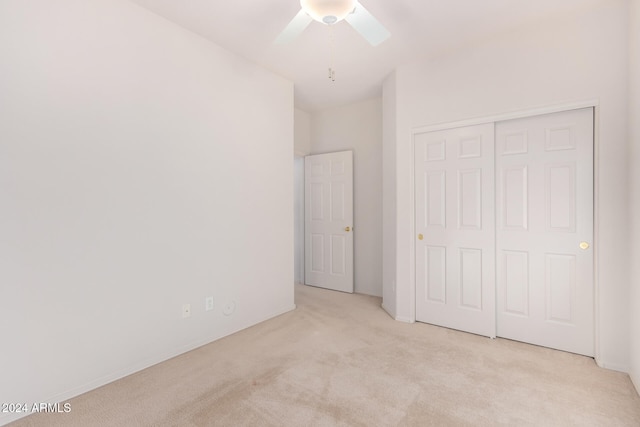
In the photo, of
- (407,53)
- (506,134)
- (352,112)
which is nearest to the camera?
(506,134)

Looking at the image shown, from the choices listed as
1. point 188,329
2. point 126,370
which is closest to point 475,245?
point 188,329

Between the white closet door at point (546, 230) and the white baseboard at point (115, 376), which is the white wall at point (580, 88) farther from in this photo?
the white baseboard at point (115, 376)

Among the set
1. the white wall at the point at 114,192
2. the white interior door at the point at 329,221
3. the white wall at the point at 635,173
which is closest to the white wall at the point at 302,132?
the white interior door at the point at 329,221

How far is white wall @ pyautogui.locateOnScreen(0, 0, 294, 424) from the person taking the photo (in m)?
1.77

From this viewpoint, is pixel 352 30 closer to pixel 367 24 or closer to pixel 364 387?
pixel 367 24

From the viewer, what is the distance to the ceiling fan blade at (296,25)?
1.84m

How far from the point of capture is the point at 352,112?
14.2 ft

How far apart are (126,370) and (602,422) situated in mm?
2915

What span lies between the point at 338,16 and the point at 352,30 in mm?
886

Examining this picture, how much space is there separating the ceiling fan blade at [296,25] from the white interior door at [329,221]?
238 centimetres

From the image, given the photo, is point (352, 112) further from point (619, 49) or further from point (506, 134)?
point (619, 49)

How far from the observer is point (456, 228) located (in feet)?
9.78

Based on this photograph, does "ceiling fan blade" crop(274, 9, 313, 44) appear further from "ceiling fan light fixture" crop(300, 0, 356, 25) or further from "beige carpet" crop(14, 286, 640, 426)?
"beige carpet" crop(14, 286, 640, 426)

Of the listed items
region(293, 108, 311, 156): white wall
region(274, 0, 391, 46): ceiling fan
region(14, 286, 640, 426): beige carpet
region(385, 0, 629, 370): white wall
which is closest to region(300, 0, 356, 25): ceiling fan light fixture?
region(274, 0, 391, 46): ceiling fan
